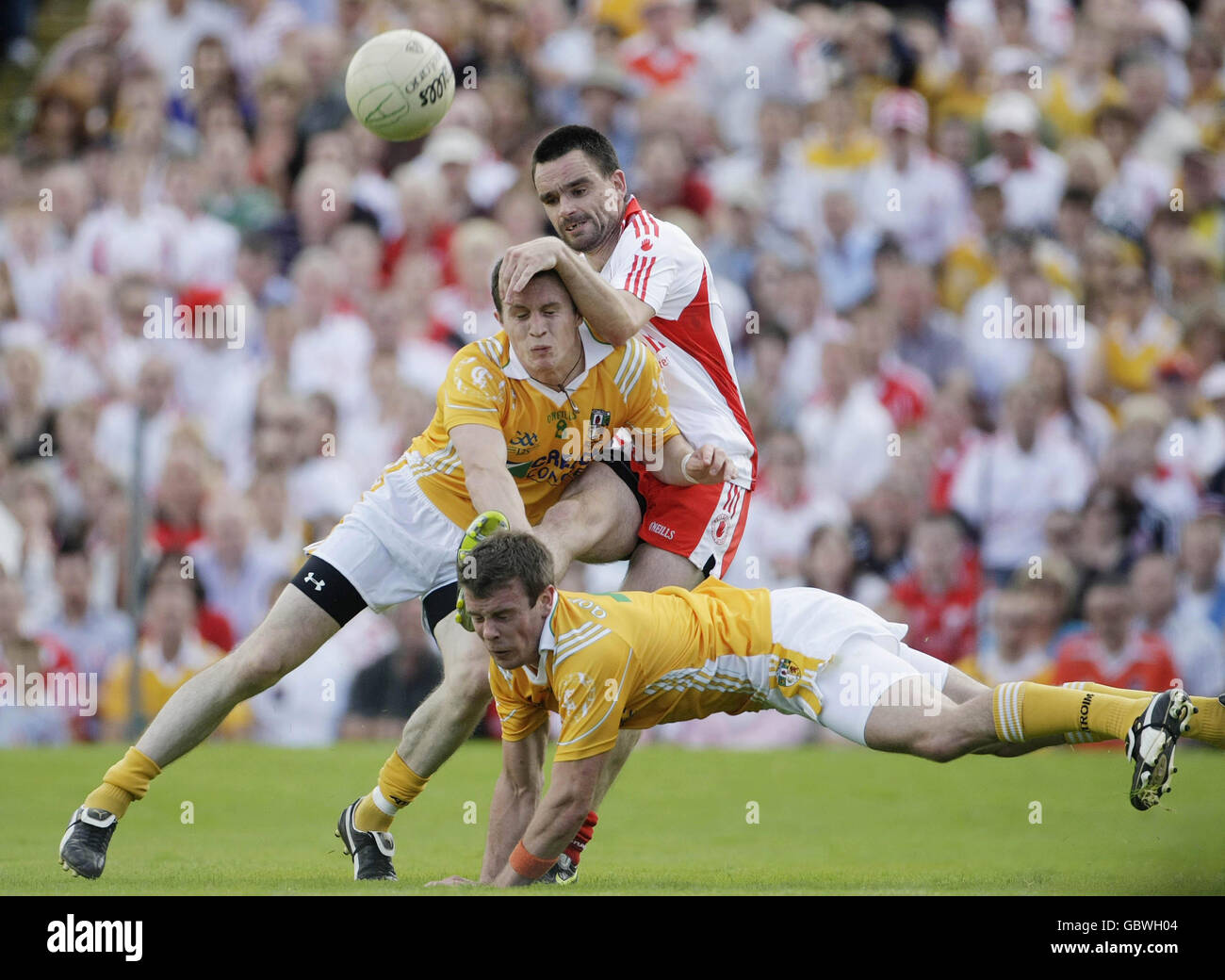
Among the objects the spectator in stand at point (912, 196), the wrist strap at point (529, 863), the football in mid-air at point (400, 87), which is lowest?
the wrist strap at point (529, 863)

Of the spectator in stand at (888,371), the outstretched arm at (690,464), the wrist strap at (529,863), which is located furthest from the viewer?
the spectator in stand at (888,371)

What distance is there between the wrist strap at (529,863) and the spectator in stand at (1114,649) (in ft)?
18.6

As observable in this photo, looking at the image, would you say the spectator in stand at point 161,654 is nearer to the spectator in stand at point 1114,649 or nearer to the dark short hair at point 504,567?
the spectator in stand at point 1114,649

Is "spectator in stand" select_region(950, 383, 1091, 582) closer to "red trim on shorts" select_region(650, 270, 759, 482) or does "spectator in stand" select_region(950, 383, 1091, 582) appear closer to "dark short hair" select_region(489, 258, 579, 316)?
"red trim on shorts" select_region(650, 270, 759, 482)

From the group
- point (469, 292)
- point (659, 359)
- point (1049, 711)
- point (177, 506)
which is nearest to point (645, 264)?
point (659, 359)

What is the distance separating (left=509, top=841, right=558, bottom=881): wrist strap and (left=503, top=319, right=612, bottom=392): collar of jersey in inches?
74.4

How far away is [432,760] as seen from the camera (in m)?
7.52

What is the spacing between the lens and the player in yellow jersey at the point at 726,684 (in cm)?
647

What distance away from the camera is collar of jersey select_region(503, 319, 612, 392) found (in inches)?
291

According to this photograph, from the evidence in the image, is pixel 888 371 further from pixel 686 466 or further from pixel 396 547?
pixel 396 547

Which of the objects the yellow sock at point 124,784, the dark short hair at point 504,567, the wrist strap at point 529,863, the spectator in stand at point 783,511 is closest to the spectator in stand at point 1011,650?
the spectator in stand at point 783,511
